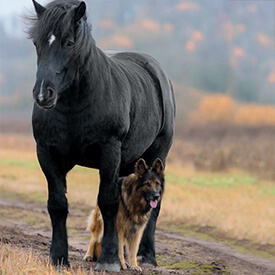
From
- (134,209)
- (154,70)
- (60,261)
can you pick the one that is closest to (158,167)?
(134,209)

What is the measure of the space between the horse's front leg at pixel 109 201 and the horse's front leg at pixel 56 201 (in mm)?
414

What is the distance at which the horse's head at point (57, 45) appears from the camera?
6.09m

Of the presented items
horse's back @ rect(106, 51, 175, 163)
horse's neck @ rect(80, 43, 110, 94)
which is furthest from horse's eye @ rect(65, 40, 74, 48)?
horse's back @ rect(106, 51, 175, 163)

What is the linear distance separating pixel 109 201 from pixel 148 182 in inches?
27.7

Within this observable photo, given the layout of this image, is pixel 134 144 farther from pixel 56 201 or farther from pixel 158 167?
pixel 56 201

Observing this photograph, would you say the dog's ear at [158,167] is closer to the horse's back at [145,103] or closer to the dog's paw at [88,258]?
the horse's back at [145,103]

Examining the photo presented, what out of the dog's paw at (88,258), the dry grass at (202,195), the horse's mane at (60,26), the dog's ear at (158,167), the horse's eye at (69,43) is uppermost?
the horse's mane at (60,26)

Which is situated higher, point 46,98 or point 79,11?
point 79,11

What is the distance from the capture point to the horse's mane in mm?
6262

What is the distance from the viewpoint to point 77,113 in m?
6.72

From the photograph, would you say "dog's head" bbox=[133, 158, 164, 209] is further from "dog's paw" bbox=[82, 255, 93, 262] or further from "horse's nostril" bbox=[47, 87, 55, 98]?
"horse's nostril" bbox=[47, 87, 55, 98]

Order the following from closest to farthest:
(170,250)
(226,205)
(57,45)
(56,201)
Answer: (57,45)
(56,201)
(170,250)
(226,205)

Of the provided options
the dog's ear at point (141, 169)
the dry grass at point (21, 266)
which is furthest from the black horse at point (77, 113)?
the dry grass at point (21, 266)

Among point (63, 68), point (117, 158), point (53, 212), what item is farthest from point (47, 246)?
point (63, 68)
